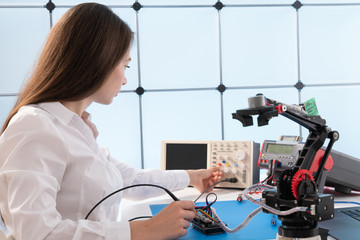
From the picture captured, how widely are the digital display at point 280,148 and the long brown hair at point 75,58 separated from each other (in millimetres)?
991

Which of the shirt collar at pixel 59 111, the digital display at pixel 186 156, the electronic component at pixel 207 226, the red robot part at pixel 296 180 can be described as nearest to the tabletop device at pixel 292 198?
the red robot part at pixel 296 180

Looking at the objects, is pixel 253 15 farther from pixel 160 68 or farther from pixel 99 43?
pixel 99 43

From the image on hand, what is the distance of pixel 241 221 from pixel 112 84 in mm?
669

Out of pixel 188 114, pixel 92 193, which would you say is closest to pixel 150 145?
pixel 188 114

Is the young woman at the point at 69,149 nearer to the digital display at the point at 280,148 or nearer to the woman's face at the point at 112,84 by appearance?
the woman's face at the point at 112,84

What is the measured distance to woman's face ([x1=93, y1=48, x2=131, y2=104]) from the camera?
1120mm

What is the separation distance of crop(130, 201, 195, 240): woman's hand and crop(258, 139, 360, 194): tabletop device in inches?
27.8

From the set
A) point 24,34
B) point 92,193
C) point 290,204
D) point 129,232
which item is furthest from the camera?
point 24,34

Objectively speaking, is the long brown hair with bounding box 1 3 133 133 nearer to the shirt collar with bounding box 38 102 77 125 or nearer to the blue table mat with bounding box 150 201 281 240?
the shirt collar with bounding box 38 102 77 125

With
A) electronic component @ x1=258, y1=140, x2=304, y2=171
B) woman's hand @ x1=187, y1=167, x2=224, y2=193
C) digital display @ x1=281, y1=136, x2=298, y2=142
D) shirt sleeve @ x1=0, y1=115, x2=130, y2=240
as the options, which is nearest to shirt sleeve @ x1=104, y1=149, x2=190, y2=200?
woman's hand @ x1=187, y1=167, x2=224, y2=193

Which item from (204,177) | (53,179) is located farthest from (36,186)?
(204,177)

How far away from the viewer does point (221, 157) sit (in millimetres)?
1985

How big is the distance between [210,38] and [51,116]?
7.33ft

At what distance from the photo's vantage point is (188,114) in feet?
10.3
